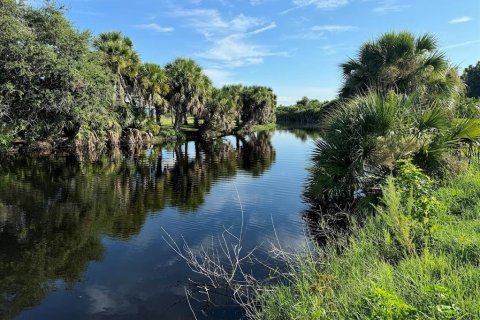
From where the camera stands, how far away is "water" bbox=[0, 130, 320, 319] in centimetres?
730

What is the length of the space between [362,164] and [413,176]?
12.4ft

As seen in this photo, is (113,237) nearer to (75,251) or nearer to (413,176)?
(75,251)

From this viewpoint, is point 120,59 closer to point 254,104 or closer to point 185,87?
point 185,87

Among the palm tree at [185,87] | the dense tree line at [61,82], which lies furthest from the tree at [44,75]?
the palm tree at [185,87]

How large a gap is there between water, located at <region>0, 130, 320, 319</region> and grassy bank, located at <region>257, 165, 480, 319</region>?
2080 mm

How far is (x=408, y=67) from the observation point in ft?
56.4

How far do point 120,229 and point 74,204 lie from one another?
3816 millimetres

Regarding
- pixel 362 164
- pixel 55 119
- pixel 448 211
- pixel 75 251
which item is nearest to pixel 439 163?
pixel 362 164

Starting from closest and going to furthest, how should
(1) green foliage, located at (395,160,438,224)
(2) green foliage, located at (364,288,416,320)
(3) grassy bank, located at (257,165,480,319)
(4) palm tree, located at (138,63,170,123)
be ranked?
1. (2) green foliage, located at (364,288,416,320)
2. (3) grassy bank, located at (257,165,480,319)
3. (1) green foliage, located at (395,160,438,224)
4. (4) palm tree, located at (138,63,170,123)

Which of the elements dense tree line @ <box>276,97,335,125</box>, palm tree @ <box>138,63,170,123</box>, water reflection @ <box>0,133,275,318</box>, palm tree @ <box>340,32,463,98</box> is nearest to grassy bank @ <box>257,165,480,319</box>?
water reflection @ <box>0,133,275,318</box>

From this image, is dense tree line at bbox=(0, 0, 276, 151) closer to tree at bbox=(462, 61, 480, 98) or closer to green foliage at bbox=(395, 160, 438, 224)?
green foliage at bbox=(395, 160, 438, 224)

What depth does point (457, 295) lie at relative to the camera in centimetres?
423

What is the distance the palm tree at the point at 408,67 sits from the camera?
1681cm

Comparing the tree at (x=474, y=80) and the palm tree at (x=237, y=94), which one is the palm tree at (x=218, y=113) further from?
the tree at (x=474, y=80)
